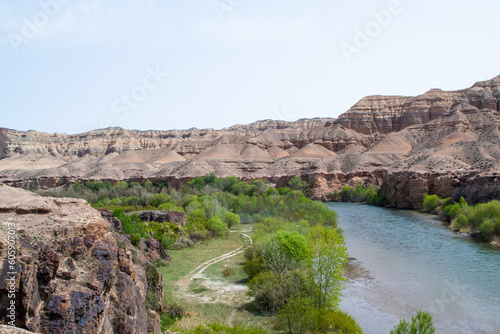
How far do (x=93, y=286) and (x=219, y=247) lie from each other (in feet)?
70.9

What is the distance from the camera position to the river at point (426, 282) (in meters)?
15.0

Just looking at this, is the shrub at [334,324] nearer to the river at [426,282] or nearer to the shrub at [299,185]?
the river at [426,282]

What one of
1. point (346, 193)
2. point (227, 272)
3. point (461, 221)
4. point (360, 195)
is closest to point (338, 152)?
point (346, 193)

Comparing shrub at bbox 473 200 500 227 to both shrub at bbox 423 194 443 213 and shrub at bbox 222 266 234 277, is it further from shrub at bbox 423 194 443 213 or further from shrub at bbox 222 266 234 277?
shrub at bbox 222 266 234 277

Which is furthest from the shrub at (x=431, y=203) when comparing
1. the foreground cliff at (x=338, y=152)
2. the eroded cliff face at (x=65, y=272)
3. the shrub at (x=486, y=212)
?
the eroded cliff face at (x=65, y=272)

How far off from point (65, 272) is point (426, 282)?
19069 mm

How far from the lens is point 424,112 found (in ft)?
413

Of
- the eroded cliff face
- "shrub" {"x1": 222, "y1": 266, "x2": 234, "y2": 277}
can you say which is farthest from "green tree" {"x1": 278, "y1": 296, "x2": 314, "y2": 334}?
"shrub" {"x1": 222, "y1": 266, "x2": 234, "y2": 277}

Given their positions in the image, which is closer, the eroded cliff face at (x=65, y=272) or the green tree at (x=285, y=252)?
the eroded cliff face at (x=65, y=272)

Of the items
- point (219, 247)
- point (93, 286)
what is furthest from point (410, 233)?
point (93, 286)

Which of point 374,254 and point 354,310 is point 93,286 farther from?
point 374,254

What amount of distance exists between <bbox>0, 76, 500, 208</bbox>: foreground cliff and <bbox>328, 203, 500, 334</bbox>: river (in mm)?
14749

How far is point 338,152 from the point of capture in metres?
122

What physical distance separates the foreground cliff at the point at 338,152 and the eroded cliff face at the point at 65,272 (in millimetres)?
41010
